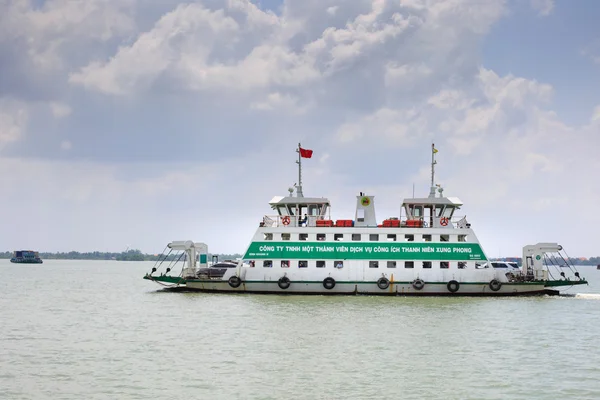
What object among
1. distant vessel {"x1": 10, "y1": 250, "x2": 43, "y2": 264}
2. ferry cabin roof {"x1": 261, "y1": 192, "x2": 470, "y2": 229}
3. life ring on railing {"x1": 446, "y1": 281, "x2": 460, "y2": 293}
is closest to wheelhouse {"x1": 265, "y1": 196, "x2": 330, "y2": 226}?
ferry cabin roof {"x1": 261, "y1": 192, "x2": 470, "y2": 229}

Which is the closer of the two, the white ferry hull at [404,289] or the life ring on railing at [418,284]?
the life ring on railing at [418,284]

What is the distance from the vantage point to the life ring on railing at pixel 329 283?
44.7 m

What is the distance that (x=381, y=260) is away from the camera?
44.9m

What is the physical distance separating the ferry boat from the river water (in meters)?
2.20

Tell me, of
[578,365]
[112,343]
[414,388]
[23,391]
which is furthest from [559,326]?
[23,391]

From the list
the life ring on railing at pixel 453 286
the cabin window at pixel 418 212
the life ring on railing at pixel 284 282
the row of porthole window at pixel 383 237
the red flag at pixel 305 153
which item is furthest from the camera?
the red flag at pixel 305 153

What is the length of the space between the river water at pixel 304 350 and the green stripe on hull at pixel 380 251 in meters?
3.27

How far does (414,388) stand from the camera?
800 inches

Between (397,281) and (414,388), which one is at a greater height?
(397,281)

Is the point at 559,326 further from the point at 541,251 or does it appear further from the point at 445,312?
the point at 541,251

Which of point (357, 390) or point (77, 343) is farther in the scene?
point (77, 343)

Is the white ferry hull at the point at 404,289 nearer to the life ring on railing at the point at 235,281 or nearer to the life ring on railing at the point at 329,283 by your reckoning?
the life ring on railing at the point at 329,283

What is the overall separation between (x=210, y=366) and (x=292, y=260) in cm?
2234

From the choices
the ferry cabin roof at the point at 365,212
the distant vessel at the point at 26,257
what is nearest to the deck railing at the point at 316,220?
the ferry cabin roof at the point at 365,212
